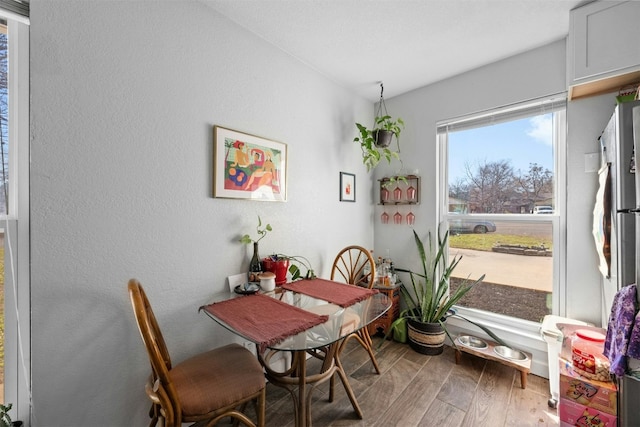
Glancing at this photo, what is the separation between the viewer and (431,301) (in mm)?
2271

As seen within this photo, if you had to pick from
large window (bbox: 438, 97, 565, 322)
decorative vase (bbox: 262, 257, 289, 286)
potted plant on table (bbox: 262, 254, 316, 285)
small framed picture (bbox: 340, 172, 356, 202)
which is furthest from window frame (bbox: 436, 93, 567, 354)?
decorative vase (bbox: 262, 257, 289, 286)

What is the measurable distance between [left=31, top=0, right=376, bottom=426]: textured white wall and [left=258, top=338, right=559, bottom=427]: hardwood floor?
805 millimetres

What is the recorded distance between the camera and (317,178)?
7.64ft

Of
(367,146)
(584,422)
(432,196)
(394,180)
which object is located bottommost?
(584,422)

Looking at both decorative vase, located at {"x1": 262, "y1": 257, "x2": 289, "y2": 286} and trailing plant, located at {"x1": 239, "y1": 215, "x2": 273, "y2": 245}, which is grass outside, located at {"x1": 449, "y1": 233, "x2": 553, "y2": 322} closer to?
decorative vase, located at {"x1": 262, "y1": 257, "x2": 289, "y2": 286}

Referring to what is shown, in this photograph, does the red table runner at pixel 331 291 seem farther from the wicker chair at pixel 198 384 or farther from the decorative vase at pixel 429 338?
the decorative vase at pixel 429 338

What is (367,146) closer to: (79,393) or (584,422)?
(584,422)

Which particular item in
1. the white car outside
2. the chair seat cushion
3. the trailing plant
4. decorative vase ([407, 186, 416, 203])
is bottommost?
the chair seat cushion

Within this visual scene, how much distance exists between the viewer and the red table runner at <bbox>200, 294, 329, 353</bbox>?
1.10 metres

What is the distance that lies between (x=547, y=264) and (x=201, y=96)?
9.40 ft

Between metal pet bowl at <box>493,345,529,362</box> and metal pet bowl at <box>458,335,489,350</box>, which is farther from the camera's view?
metal pet bowl at <box>458,335,489,350</box>

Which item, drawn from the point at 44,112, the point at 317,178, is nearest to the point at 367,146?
the point at 317,178

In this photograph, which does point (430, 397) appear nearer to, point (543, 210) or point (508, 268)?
point (508, 268)

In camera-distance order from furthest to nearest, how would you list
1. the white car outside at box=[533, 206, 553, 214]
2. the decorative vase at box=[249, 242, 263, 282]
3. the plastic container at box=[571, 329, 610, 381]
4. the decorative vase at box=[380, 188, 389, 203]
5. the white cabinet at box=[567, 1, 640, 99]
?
the decorative vase at box=[380, 188, 389, 203], the white car outside at box=[533, 206, 553, 214], the decorative vase at box=[249, 242, 263, 282], the white cabinet at box=[567, 1, 640, 99], the plastic container at box=[571, 329, 610, 381]
